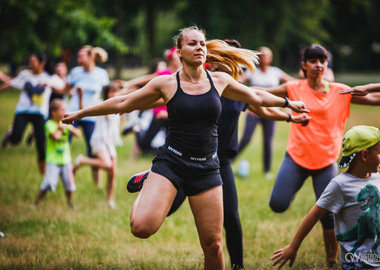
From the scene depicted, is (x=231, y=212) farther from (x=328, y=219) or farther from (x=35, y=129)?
(x=35, y=129)

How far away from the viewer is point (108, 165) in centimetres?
779

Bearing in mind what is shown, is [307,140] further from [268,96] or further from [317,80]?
[268,96]

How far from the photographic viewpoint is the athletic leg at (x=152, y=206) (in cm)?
387

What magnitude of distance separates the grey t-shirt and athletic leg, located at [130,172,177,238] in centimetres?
127

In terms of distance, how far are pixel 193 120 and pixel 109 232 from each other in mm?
3050

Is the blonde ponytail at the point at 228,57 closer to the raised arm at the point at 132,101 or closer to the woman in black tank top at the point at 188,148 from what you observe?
the woman in black tank top at the point at 188,148

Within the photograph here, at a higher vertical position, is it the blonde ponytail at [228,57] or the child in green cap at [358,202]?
the blonde ponytail at [228,57]

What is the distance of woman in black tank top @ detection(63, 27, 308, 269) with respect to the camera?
3.90 meters

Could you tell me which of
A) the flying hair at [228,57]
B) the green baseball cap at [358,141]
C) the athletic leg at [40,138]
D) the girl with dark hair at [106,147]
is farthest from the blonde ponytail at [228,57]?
the athletic leg at [40,138]

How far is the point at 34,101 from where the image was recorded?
9.51 meters

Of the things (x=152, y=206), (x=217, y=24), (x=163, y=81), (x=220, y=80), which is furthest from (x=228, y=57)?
(x=217, y=24)

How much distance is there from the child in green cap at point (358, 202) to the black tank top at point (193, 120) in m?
1.10

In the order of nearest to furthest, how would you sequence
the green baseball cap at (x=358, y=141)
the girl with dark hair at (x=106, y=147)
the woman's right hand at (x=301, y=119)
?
1. the green baseball cap at (x=358, y=141)
2. the woman's right hand at (x=301, y=119)
3. the girl with dark hair at (x=106, y=147)

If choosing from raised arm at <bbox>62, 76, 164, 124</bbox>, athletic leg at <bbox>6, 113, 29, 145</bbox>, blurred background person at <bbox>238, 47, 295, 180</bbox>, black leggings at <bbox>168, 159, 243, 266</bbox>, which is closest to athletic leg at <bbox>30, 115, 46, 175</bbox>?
athletic leg at <bbox>6, 113, 29, 145</bbox>
